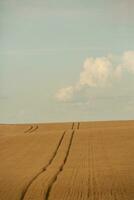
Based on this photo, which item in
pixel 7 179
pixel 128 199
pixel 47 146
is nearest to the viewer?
pixel 128 199

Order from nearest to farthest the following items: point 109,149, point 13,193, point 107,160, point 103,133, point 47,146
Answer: point 13,193 → point 107,160 → point 109,149 → point 47,146 → point 103,133

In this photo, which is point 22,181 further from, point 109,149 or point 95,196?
point 109,149

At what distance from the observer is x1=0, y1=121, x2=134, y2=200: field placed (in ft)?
73.9

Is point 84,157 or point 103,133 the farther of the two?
point 103,133

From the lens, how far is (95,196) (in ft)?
70.6

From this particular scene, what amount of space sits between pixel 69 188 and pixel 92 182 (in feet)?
6.36

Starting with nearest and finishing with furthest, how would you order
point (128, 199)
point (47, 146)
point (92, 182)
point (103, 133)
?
1. point (128, 199)
2. point (92, 182)
3. point (47, 146)
4. point (103, 133)

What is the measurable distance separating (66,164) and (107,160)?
356 cm

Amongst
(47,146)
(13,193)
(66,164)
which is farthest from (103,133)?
(13,193)

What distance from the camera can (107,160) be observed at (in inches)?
1436

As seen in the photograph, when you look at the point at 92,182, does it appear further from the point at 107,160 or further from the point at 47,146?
the point at 47,146

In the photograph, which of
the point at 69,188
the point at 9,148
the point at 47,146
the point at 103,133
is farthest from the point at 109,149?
the point at 69,188

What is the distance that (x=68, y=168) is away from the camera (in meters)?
31.4

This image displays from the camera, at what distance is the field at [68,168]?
A: 22522 mm
